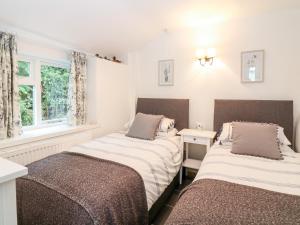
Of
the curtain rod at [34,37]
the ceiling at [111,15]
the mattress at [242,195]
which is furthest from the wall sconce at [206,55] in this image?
the curtain rod at [34,37]

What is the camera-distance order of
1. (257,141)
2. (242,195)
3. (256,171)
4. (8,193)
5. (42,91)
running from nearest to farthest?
(8,193)
(242,195)
(256,171)
(257,141)
(42,91)

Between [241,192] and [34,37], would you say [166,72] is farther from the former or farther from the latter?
[241,192]

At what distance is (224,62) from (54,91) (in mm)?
2578

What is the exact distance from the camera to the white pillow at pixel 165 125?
2960 millimetres

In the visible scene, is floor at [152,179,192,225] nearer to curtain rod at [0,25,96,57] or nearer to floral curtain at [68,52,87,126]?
floral curtain at [68,52,87,126]

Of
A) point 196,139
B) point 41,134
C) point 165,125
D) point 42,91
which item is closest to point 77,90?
point 42,91

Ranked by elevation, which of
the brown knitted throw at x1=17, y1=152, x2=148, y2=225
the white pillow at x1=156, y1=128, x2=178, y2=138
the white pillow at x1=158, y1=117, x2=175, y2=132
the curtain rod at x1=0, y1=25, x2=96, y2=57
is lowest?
the brown knitted throw at x1=17, y1=152, x2=148, y2=225

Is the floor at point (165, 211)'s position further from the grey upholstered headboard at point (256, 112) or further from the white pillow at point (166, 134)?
the grey upholstered headboard at point (256, 112)

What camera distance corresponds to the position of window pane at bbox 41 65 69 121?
294 centimetres

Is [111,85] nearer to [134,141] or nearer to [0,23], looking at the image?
[134,141]

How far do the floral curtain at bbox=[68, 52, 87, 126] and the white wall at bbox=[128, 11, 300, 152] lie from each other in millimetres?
949

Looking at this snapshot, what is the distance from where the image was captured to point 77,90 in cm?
311

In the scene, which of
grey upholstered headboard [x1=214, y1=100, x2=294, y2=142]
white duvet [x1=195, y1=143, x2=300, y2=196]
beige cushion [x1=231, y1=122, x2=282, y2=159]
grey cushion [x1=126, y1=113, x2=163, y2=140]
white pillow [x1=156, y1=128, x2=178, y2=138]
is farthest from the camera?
white pillow [x1=156, y1=128, x2=178, y2=138]

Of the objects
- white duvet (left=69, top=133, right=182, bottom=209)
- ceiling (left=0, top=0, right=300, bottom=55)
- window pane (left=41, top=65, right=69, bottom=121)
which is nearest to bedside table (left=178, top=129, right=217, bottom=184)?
white duvet (left=69, top=133, right=182, bottom=209)
